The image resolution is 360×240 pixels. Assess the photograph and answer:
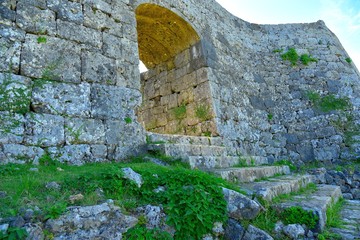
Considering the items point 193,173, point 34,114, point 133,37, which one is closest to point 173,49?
point 133,37

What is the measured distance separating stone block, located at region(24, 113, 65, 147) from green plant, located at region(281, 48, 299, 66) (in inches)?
311

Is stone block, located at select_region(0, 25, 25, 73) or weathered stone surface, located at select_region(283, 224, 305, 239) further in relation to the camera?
stone block, located at select_region(0, 25, 25, 73)

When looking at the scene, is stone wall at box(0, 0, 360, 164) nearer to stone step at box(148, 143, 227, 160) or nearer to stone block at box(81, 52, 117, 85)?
stone block at box(81, 52, 117, 85)

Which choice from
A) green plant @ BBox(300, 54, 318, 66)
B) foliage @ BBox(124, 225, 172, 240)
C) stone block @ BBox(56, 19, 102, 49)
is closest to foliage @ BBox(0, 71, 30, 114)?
stone block @ BBox(56, 19, 102, 49)

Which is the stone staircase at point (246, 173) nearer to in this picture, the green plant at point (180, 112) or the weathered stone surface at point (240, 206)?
the weathered stone surface at point (240, 206)

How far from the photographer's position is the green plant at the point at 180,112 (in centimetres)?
702

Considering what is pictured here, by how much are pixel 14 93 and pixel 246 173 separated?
3.52 meters

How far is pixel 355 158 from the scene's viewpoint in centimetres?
760

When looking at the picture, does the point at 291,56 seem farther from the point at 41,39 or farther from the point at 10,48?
the point at 10,48

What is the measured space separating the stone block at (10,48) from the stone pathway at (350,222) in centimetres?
438

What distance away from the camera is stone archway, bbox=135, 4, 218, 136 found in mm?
6551

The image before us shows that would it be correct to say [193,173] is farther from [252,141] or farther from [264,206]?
[252,141]

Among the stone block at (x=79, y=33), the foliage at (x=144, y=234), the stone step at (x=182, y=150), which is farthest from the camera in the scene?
the stone step at (x=182, y=150)

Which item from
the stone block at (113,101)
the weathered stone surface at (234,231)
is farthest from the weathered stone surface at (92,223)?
the stone block at (113,101)
